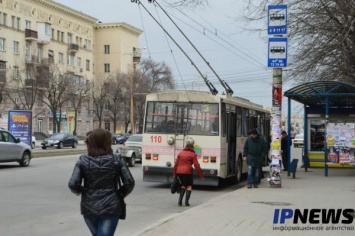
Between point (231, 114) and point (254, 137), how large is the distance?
1930 millimetres

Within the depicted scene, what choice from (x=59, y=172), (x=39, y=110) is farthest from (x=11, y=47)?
(x=59, y=172)

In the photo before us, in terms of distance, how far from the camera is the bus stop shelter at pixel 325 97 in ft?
59.4

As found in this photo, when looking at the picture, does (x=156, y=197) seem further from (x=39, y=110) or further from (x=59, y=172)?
(x=39, y=110)

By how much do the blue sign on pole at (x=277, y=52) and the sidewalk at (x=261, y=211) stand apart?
11.8 ft

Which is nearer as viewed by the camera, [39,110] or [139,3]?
[139,3]

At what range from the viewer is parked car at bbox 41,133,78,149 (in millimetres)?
47594

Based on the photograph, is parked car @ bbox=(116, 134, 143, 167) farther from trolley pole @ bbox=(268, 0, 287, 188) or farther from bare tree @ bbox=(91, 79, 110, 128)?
bare tree @ bbox=(91, 79, 110, 128)

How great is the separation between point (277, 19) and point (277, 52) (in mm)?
945

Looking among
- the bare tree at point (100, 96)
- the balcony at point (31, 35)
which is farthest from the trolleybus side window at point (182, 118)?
the balcony at point (31, 35)

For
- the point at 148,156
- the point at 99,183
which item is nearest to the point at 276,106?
the point at 148,156

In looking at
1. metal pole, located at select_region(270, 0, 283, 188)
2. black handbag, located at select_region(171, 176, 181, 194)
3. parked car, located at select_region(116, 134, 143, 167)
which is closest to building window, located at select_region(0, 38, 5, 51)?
parked car, located at select_region(116, 134, 143, 167)

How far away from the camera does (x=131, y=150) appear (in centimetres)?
2581

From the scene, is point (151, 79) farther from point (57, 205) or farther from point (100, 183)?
point (100, 183)

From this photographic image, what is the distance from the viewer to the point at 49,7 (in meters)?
74.3
